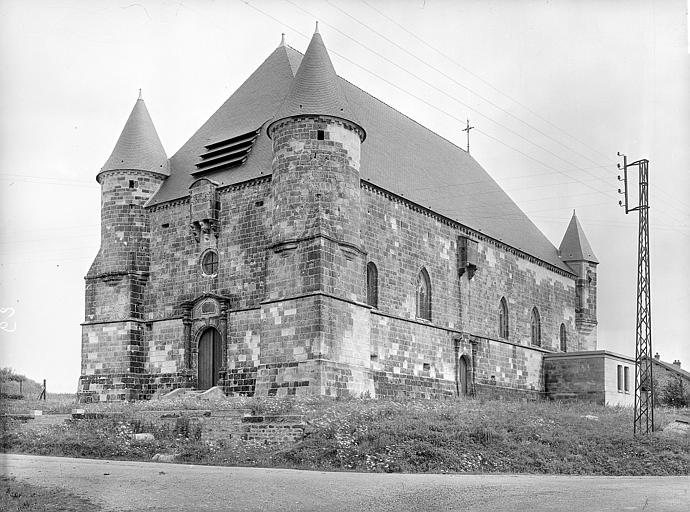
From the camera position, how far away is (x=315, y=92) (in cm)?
3238

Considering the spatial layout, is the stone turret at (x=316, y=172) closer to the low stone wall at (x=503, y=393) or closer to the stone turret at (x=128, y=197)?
the stone turret at (x=128, y=197)

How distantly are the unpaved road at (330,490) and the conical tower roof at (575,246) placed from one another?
3662cm

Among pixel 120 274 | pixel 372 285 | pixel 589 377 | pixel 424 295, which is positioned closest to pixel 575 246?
pixel 589 377

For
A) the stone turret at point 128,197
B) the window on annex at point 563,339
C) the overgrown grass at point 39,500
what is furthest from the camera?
the window on annex at point 563,339

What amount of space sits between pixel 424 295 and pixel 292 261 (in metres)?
9.12

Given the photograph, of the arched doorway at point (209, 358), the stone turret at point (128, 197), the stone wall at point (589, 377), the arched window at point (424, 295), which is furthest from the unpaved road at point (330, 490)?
the stone wall at point (589, 377)

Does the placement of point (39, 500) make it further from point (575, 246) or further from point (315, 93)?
point (575, 246)

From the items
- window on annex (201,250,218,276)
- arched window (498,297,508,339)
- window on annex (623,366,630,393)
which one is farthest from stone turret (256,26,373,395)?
window on annex (623,366,630,393)

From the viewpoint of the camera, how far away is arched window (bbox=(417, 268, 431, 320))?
38.0 metres

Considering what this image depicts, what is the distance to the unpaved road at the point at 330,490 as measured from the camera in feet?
47.3

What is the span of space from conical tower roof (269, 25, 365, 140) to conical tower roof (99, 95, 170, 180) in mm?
7986

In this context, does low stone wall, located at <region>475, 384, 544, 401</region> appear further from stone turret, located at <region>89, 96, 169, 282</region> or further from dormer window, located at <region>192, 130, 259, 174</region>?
stone turret, located at <region>89, 96, 169, 282</region>

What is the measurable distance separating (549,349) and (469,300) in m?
10.8

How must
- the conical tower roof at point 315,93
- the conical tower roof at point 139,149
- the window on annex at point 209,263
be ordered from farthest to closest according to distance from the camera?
the conical tower roof at point 139,149 → the window on annex at point 209,263 → the conical tower roof at point 315,93
